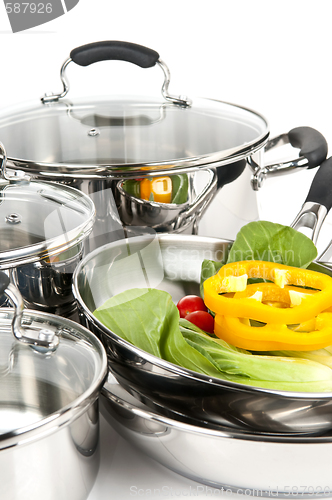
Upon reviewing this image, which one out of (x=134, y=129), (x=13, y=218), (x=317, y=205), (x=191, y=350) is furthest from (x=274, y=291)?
(x=134, y=129)

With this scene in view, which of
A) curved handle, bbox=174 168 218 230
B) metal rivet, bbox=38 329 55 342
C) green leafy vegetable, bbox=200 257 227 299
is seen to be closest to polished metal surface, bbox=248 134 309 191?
curved handle, bbox=174 168 218 230

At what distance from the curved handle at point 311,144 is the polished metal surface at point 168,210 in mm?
269

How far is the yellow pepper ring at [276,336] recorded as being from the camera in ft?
2.67

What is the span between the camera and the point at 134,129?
137 cm

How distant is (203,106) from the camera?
4.64 ft

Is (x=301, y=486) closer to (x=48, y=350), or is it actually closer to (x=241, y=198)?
(x=48, y=350)

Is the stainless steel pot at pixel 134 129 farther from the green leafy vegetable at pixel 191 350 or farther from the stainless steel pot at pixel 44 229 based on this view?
the green leafy vegetable at pixel 191 350

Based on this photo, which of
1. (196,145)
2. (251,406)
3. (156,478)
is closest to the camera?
(251,406)

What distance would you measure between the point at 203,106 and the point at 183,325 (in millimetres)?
729

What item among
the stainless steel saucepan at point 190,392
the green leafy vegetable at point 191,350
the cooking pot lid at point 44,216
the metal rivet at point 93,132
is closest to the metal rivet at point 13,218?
the cooking pot lid at point 44,216

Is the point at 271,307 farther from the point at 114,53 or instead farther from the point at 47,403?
the point at 114,53

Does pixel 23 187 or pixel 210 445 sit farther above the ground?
pixel 23 187

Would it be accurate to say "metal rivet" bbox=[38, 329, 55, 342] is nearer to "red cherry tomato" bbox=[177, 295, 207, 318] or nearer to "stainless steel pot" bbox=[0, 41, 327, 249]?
"red cherry tomato" bbox=[177, 295, 207, 318]

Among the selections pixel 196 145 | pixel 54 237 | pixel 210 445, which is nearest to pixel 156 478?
pixel 210 445
